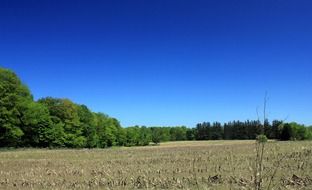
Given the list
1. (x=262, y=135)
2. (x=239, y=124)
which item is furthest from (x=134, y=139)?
(x=262, y=135)

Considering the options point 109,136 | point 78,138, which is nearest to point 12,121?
point 78,138

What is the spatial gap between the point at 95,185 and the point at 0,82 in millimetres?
58603

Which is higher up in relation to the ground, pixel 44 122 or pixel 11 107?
pixel 11 107

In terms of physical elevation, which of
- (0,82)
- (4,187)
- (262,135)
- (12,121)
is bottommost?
(4,187)

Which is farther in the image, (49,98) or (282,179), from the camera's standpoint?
(49,98)

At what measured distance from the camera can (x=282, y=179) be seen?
1473cm

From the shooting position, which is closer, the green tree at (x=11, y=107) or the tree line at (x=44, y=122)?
the green tree at (x=11, y=107)

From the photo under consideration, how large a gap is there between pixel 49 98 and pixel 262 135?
300ft

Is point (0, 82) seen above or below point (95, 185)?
above

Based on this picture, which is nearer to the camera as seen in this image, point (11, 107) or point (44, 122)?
point (11, 107)

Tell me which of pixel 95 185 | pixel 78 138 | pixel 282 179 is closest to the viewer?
pixel 282 179

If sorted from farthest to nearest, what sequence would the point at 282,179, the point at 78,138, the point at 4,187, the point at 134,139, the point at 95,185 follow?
1. the point at 134,139
2. the point at 78,138
3. the point at 4,187
4. the point at 95,185
5. the point at 282,179

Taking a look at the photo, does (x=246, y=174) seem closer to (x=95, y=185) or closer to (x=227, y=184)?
(x=227, y=184)

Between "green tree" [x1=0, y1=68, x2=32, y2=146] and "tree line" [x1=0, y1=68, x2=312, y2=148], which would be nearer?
"green tree" [x1=0, y1=68, x2=32, y2=146]
